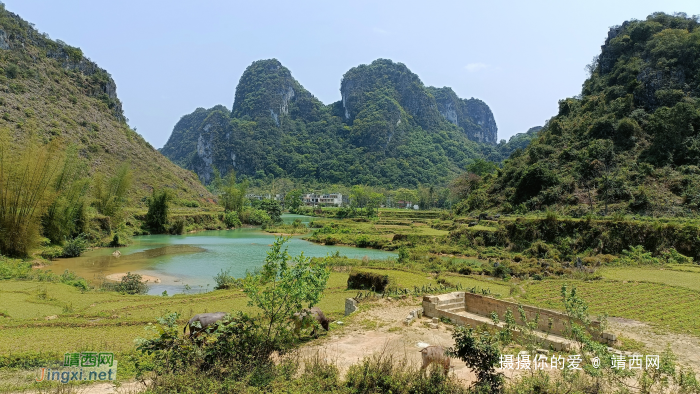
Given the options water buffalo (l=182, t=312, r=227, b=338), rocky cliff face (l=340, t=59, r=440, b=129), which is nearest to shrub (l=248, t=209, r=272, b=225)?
water buffalo (l=182, t=312, r=227, b=338)

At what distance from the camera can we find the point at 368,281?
14.4 metres

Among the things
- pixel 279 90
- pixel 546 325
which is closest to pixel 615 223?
pixel 546 325

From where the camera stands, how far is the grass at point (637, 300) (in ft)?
31.3

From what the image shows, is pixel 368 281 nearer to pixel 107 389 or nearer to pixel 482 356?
pixel 482 356

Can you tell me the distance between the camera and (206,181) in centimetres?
14388

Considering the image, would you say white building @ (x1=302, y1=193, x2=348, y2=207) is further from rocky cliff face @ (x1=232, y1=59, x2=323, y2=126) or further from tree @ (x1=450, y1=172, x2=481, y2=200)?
rocky cliff face @ (x1=232, y1=59, x2=323, y2=126)

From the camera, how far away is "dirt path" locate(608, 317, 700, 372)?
705cm

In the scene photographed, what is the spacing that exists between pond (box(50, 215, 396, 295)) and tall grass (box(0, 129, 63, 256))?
84.8 inches

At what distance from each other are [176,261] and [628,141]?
4031cm

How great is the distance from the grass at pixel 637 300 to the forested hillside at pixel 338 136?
109 meters

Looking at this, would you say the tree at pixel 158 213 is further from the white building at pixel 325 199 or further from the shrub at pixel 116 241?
the white building at pixel 325 199

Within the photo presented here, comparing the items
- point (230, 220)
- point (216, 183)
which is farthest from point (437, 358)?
point (216, 183)


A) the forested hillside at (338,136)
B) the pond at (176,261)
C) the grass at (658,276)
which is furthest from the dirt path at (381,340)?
the forested hillside at (338,136)

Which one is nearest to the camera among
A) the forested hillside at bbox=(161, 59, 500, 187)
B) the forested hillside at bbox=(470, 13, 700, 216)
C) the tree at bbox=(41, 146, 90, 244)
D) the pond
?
the pond
